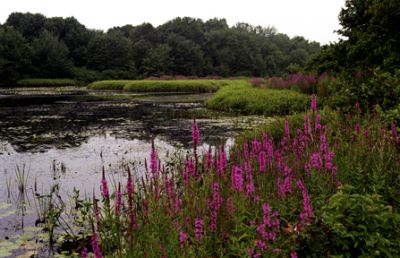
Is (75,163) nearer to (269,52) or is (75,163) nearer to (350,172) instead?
(350,172)

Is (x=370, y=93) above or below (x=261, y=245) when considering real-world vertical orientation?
above

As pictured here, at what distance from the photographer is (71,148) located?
13648mm

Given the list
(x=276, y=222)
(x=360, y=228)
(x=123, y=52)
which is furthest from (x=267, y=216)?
(x=123, y=52)

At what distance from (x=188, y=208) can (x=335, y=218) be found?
2.03 meters

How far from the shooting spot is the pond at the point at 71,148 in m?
7.57

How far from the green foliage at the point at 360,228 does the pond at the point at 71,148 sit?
3452 mm

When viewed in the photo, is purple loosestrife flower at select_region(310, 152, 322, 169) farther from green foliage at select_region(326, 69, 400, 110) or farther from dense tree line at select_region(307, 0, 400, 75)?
dense tree line at select_region(307, 0, 400, 75)

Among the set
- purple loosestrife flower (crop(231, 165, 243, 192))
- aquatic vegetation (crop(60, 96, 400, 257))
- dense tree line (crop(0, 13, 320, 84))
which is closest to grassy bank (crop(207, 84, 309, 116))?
aquatic vegetation (crop(60, 96, 400, 257))

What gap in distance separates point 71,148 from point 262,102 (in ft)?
40.0

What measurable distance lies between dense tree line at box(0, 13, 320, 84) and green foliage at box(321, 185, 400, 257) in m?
72.1

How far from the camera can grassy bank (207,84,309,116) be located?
20500mm

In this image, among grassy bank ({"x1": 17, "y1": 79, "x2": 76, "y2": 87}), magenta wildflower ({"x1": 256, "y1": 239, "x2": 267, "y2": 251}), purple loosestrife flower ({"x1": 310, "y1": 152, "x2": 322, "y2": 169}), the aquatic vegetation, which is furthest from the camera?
grassy bank ({"x1": 17, "y1": 79, "x2": 76, "y2": 87})

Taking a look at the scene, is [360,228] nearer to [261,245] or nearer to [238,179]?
[261,245]

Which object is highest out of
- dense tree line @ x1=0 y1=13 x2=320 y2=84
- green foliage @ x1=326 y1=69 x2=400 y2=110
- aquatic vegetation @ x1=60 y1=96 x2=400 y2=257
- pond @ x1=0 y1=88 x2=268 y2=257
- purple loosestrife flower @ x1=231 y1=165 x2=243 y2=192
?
dense tree line @ x1=0 y1=13 x2=320 y2=84
